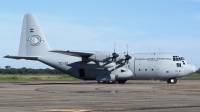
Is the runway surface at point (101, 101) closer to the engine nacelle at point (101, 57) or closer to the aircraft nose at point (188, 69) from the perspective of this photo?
the engine nacelle at point (101, 57)

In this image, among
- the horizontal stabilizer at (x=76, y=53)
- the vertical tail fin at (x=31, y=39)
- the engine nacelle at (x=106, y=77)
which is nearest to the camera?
the horizontal stabilizer at (x=76, y=53)

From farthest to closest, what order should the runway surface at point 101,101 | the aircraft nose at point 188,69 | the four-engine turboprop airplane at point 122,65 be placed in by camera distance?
the aircraft nose at point 188,69 → the four-engine turboprop airplane at point 122,65 → the runway surface at point 101,101

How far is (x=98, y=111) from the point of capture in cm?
1748

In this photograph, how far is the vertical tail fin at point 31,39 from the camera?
2232 inches

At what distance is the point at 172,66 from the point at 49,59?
52.7ft

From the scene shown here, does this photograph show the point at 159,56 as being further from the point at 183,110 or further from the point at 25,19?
the point at 183,110

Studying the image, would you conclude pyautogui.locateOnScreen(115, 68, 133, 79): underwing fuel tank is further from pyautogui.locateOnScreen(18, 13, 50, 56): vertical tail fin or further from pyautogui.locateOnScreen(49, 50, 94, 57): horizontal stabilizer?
pyautogui.locateOnScreen(18, 13, 50, 56): vertical tail fin

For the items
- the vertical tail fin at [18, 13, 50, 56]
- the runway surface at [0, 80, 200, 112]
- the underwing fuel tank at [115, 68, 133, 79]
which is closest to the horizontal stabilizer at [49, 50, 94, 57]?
the underwing fuel tank at [115, 68, 133, 79]

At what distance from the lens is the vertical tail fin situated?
56.7 metres

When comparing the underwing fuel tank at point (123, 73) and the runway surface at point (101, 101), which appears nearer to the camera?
the runway surface at point (101, 101)

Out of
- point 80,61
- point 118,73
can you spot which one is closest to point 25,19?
point 80,61

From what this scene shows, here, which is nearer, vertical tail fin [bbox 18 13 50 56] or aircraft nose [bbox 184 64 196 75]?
aircraft nose [bbox 184 64 196 75]

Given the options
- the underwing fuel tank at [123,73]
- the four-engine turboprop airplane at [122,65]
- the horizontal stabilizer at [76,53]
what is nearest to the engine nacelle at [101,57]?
the four-engine turboprop airplane at [122,65]

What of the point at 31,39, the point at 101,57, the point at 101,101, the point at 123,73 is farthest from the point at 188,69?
the point at 101,101
